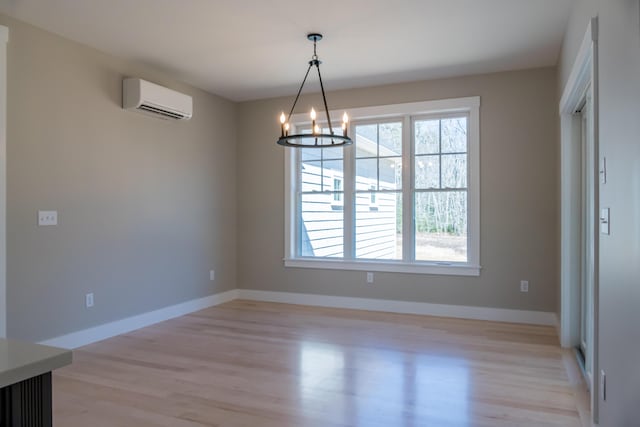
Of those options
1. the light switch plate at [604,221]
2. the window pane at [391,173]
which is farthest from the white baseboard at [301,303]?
the light switch plate at [604,221]

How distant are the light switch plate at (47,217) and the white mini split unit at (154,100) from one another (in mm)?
1271

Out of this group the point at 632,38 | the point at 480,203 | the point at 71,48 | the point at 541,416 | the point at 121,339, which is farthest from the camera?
the point at 480,203

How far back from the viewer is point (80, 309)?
4020mm

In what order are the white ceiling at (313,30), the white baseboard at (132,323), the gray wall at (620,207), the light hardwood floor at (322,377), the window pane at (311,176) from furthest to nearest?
the window pane at (311,176) < the white baseboard at (132,323) < the white ceiling at (313,30) < the light hardwood floor at (322,377) < the gray wall at (620,207)

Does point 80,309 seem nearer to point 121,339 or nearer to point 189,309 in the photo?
point 121,339

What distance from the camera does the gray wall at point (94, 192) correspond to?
11.7 ft

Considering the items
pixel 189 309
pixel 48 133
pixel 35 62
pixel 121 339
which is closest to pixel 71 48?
pixel 35 62

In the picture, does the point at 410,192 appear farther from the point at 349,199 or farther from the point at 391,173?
the point at 349,199

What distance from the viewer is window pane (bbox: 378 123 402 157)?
→ 17.8ft

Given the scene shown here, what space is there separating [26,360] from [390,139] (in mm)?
4936

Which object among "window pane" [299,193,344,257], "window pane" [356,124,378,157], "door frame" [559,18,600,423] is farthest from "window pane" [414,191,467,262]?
"door frame" [559,18,600,423]

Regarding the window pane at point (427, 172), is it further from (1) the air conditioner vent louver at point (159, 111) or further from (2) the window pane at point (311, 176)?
(1) the air conditioner vent louver at point (159, 111)

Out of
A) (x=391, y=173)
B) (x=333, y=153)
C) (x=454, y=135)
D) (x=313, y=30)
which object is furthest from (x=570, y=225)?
(x=333, y=153)

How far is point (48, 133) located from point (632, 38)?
4012mm
